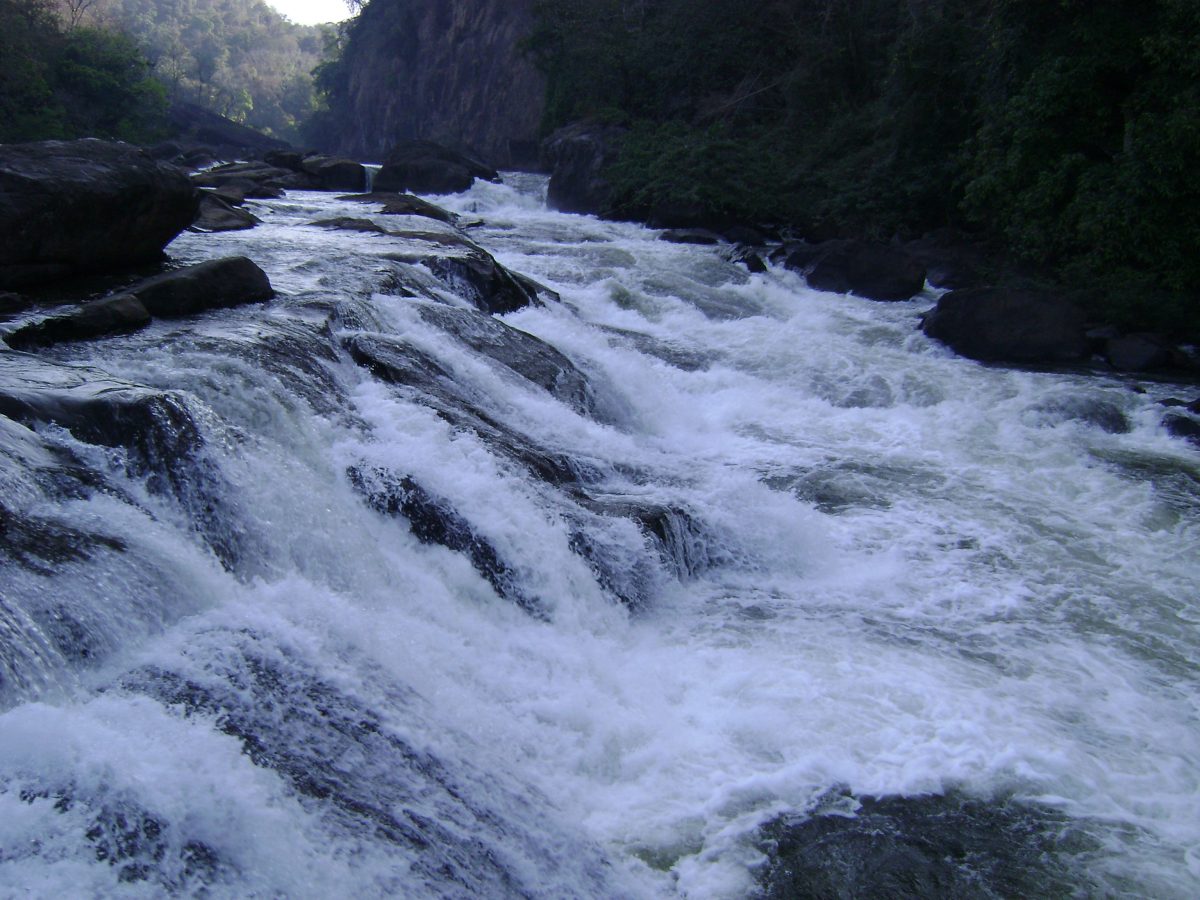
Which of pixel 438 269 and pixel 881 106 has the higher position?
pixel 881 106

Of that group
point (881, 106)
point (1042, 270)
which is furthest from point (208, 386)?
point (881, 106)

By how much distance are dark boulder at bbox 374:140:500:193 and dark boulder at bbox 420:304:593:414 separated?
53.6 ft

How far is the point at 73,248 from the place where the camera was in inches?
313

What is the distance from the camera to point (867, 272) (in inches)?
581

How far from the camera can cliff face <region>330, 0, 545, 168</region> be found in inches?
1523

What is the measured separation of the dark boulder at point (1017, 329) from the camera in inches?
464

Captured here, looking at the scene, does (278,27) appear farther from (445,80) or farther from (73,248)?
(73,248)

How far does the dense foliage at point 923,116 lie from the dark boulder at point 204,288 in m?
10.3

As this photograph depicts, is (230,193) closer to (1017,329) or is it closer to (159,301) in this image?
(159,301)

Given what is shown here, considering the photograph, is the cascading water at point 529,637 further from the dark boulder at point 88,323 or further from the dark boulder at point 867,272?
the dark boulder at point 867,272

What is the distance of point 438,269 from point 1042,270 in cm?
924

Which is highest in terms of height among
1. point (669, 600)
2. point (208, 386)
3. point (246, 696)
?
point (208, 386)

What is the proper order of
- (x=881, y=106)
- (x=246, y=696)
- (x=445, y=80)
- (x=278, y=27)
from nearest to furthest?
1. (x=246, y=696)
2. (x=881, y=106)
3. (x=445, y=80)
4. (x=278, y=27)

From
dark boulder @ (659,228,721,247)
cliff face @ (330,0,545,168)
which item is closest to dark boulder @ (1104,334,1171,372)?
dark boulder @ (659,228,721,247)
